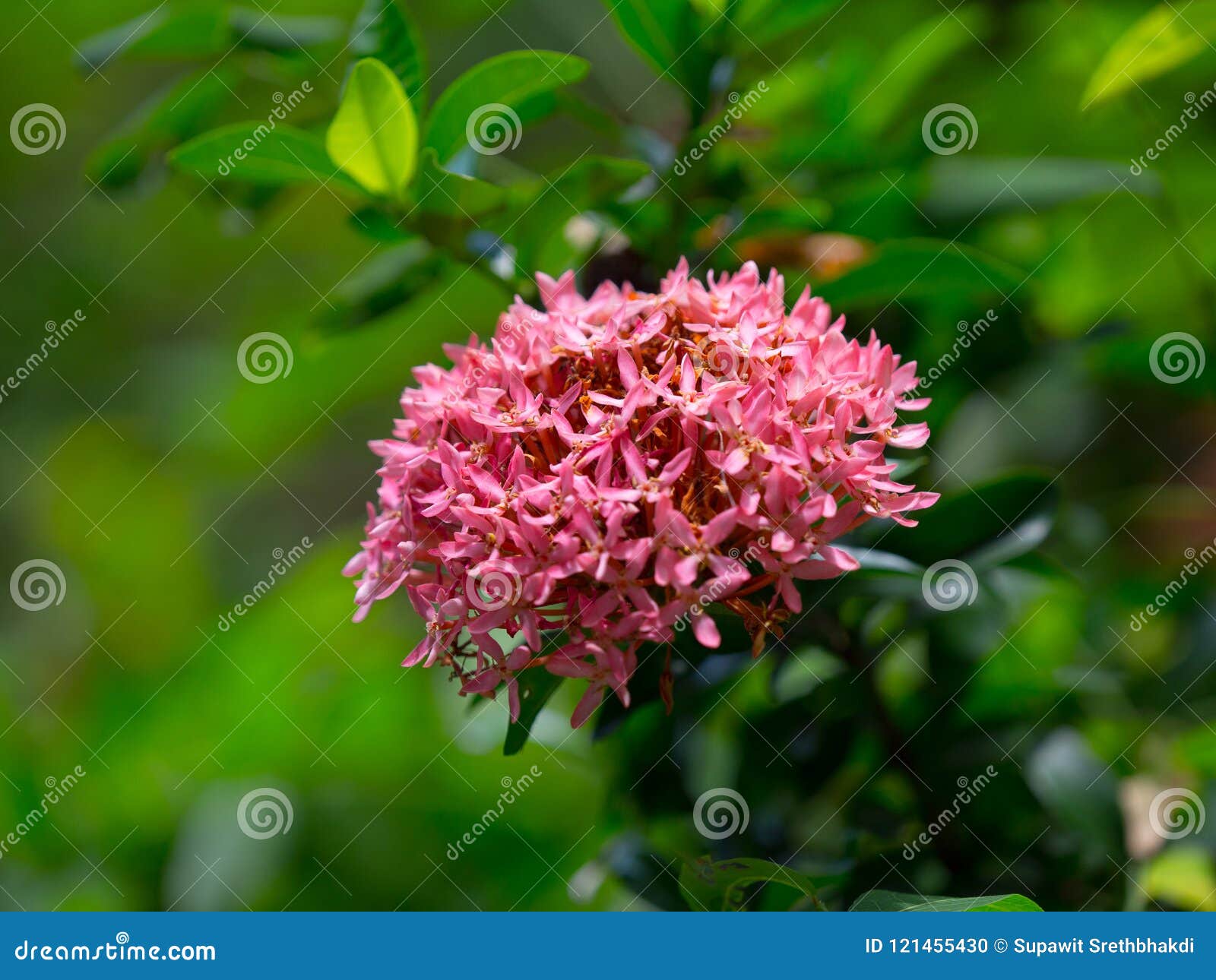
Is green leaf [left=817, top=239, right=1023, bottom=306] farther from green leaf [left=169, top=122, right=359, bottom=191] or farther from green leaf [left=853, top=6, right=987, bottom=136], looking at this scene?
green leaf [left=169, top=122, right=359, bottom=191]

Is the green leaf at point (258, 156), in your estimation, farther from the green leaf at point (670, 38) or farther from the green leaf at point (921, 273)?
the green leaf at point (921, 273)

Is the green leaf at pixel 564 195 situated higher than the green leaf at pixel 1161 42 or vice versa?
the green leaf at pixel 1161 42

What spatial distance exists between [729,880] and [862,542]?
507 millimetres

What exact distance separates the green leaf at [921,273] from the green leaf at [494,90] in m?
0.50

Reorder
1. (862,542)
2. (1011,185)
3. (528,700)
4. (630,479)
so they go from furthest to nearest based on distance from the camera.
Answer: (1011,185)
(862,542)
(528,700)
(630,479)

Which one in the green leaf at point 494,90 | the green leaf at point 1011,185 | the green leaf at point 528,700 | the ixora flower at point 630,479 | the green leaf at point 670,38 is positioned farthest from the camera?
the green leaf at point 1011,185

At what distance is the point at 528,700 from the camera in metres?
1.32

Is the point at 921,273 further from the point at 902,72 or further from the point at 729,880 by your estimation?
the point at 729,880

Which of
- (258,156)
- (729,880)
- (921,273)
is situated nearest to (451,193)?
(258,156)

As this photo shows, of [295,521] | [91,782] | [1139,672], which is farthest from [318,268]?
[1139,672]

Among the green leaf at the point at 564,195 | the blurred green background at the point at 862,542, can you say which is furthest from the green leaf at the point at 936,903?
the green leaf at the point at 564,195

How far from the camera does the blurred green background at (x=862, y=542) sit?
1.55 metres

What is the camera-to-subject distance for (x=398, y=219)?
1.55m

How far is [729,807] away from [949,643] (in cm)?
45
